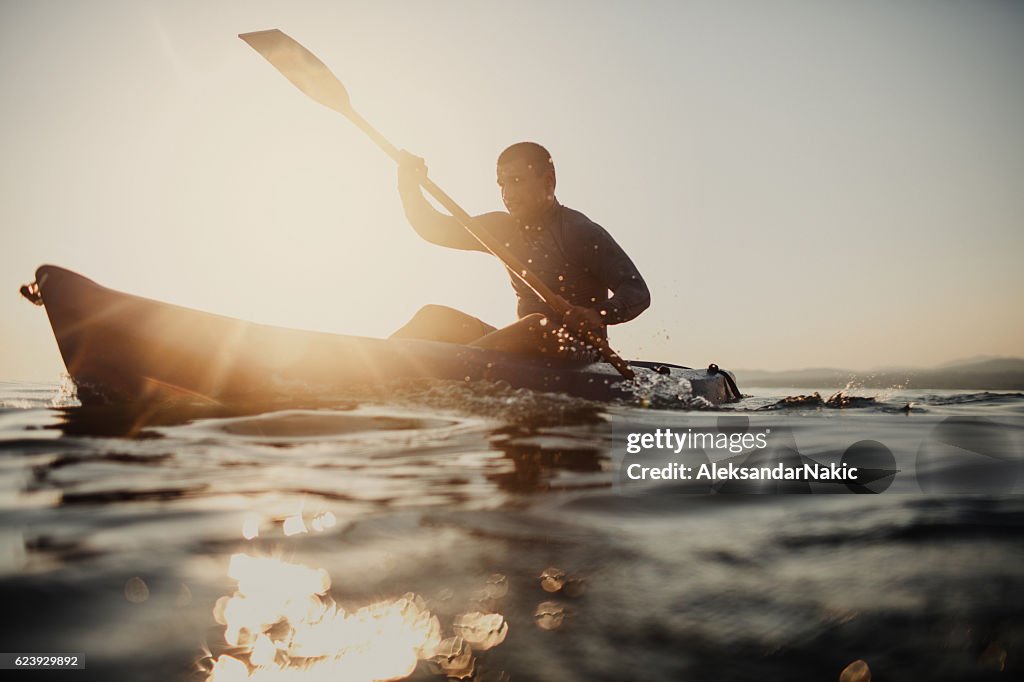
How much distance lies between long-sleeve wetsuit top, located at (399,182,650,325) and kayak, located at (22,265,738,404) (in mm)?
1270

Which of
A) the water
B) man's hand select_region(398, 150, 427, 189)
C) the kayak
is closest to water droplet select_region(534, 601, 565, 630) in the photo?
the water

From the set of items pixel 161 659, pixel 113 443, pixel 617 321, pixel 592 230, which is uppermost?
pixel 592 230

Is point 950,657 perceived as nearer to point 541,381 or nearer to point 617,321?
point 541,381

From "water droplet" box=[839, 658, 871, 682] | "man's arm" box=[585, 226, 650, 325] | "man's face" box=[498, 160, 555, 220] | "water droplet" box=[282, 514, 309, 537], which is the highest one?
"man's face" box=[498, 160, 555, 220]

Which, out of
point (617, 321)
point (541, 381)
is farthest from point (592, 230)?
point (541, 381)

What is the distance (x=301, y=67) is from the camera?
5.41 metres

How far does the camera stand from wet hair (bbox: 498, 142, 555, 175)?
4.98 meters

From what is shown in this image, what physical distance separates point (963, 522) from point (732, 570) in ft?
2.25

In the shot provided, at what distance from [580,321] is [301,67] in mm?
3365

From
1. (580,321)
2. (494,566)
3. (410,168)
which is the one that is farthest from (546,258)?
(494,566)

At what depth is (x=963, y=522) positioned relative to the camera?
148cm

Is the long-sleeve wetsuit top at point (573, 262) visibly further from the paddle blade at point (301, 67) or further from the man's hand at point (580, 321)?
the paddle blade at point (301, 67)

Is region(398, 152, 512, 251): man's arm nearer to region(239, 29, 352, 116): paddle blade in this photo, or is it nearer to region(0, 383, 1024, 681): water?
region(239, 29, 352, 116): paddle blade

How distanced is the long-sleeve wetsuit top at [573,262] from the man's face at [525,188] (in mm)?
88
